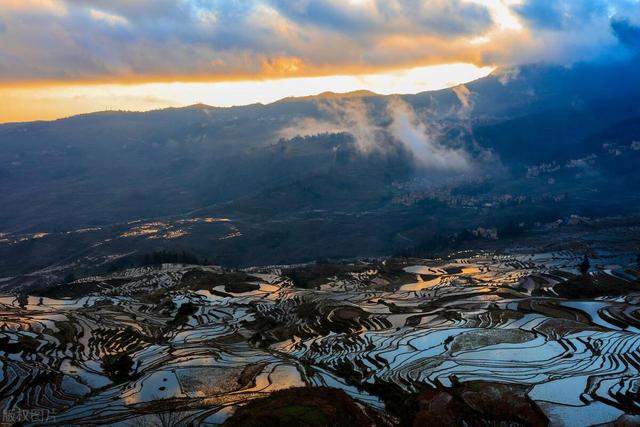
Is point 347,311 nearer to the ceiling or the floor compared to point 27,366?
nearer to the floor

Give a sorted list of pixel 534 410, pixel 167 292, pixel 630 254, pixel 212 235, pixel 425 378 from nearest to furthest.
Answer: pixel 534 410 → pixel 425 378 → pixel 167 292 → pixel 630 254 → pixel 212 235

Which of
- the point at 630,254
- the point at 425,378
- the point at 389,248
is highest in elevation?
the point at 425,378

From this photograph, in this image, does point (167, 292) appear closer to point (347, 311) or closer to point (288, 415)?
point (347, 311)

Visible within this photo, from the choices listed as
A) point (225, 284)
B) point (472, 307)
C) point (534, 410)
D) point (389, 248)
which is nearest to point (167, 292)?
point (225, 284)

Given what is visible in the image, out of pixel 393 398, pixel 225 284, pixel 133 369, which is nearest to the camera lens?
pixel 393 398

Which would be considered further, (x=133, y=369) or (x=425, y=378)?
(x=133, y=369)

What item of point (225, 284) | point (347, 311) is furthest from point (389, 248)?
point (347, 311)
